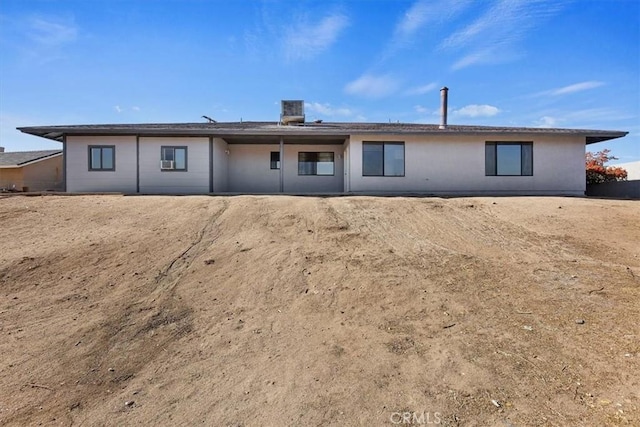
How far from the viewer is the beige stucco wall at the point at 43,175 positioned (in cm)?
2211

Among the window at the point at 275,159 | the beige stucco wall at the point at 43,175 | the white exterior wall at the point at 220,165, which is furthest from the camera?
the beige stucco wall at the point at 43,175

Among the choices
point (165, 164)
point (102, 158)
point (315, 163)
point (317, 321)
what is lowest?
point (317, 321)

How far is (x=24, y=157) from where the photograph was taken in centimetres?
2342

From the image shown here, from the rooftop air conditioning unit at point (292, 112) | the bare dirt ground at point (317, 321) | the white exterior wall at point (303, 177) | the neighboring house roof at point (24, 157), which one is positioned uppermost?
the rooftop air conditioning unit at point (292, 112)

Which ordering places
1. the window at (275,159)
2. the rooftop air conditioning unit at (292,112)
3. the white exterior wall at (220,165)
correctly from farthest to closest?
the rooftop air conditioning unit at (292,112) → the window at (275,159) → the white exterior wall at (220,165)

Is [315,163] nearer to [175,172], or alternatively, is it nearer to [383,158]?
[383,158]

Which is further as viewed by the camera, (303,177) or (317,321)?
(303,177)

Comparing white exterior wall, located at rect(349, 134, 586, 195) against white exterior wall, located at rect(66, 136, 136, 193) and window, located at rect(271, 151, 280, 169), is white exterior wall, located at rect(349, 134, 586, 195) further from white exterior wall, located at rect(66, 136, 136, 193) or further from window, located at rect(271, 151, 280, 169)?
white exterior wall, located at rect(66, 136, 136, 193)

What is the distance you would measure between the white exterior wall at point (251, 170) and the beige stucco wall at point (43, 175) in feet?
41.2

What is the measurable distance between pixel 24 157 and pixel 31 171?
78.8 inches

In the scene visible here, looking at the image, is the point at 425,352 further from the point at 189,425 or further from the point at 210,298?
the point at 210,298

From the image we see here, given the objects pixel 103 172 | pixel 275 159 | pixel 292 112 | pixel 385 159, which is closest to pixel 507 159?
pixel 385 159

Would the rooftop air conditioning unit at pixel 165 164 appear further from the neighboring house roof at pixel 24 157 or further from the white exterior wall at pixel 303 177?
the neighboring house roof at pixel 24 157

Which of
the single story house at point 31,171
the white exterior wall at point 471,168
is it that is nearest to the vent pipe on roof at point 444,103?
the white exterior wall at point 471,168
